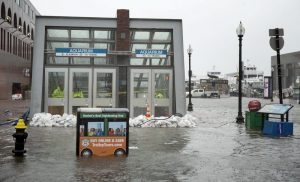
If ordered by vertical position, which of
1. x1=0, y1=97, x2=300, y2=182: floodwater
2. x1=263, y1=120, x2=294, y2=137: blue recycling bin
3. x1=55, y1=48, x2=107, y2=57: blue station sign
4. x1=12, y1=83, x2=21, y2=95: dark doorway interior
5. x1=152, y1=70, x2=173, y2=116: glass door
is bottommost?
x1=0, y1=97, x2=300, y2=182: floodwater

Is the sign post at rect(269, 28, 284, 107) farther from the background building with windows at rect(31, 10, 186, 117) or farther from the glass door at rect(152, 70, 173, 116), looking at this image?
the glass door at rect(152, 70, 173, 116)

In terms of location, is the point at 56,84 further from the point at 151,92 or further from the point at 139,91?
the point at 151,92

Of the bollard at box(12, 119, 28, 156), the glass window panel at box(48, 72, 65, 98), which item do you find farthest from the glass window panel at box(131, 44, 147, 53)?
the bollard at box(12, 119, 28, 156)

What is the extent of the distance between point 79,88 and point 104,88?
4.13 ft

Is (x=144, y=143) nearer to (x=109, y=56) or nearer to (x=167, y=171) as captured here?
(x=167, y=171)

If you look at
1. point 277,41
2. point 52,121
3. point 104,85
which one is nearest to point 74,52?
point 104,85

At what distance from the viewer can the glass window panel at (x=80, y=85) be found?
71.7 feet

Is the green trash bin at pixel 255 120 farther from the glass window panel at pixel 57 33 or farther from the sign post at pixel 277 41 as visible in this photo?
the glass window panel at pixel 57 33

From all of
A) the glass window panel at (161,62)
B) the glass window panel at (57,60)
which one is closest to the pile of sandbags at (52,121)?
the glass window panel at (57,60)

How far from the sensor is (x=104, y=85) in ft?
72.5

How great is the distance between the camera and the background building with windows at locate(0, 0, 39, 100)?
58.1 metres

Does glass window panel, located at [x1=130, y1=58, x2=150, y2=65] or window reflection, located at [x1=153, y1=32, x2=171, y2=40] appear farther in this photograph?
window reflection, located at [x1=153, y1=32, x2=171, y2=40]

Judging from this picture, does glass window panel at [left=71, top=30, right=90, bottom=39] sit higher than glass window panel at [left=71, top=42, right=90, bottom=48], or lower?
higher

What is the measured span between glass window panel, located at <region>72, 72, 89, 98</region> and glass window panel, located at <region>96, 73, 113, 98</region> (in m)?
0.60
